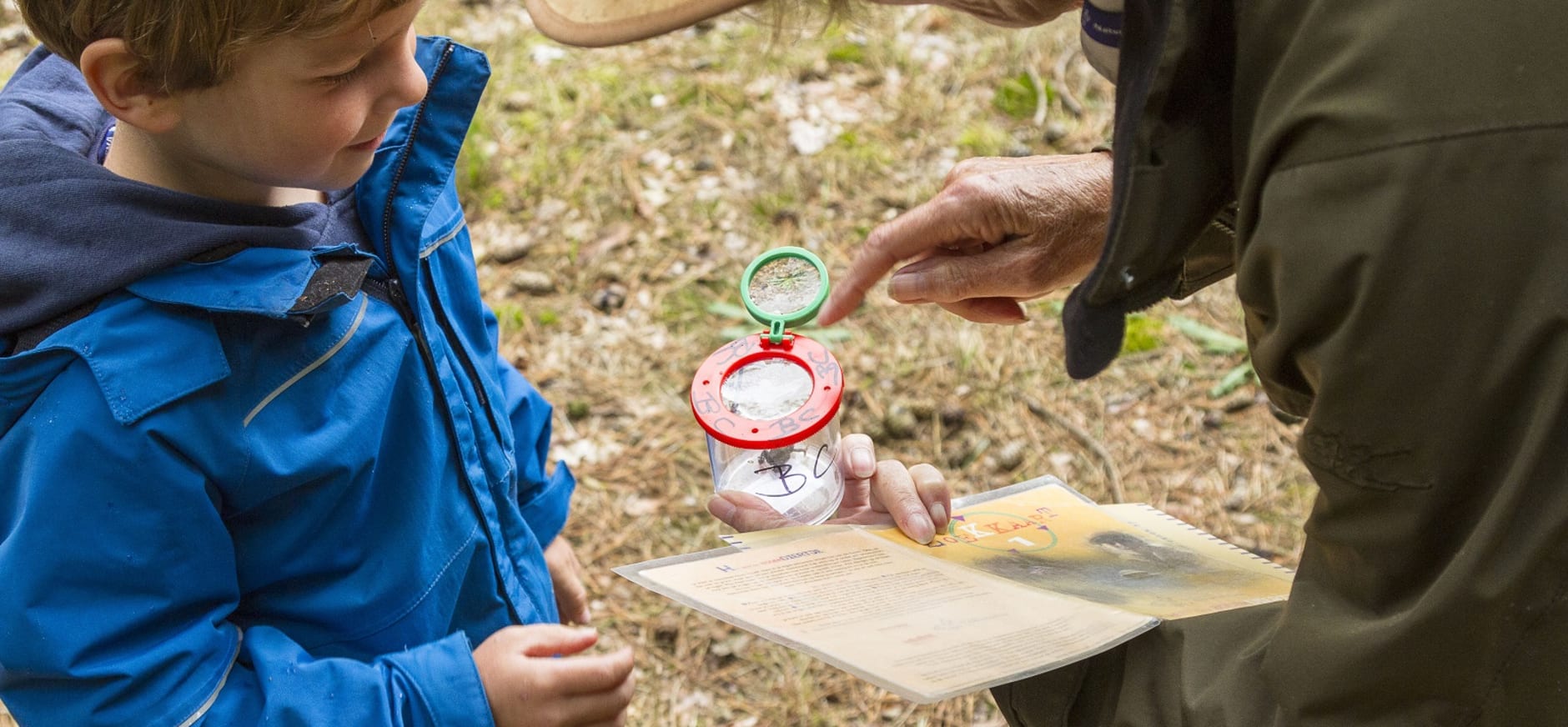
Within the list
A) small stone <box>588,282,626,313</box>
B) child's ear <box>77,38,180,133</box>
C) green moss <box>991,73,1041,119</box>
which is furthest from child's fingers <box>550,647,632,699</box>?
green moss <box>991,73,1041,119</box>

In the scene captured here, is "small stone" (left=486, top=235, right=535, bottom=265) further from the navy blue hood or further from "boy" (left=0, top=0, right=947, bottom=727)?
the navy blue hood

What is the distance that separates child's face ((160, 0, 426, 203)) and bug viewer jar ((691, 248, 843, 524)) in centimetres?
60

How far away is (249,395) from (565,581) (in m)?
0.99

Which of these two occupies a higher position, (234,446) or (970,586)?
(234,446)

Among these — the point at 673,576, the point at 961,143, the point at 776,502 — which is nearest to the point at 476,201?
the point at 961,143

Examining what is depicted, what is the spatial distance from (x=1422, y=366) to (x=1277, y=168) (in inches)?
9.2

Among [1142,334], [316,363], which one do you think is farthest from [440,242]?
[1142,334]

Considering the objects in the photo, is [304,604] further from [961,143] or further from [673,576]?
[961,143]

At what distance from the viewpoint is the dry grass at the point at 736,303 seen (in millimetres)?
3402

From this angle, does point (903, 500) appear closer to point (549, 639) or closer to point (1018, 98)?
point (549, 639)

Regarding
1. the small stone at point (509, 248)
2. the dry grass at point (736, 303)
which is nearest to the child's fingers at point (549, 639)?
the dry grass at point (736, 303)

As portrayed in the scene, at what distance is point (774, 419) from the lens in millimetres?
1810

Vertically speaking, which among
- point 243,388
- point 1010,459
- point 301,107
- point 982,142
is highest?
point 301,107

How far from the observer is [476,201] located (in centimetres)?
447
